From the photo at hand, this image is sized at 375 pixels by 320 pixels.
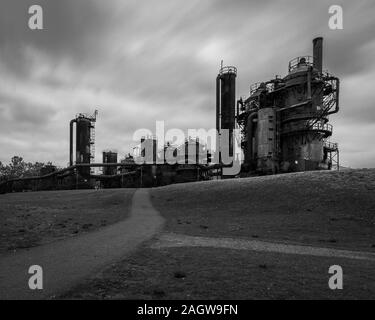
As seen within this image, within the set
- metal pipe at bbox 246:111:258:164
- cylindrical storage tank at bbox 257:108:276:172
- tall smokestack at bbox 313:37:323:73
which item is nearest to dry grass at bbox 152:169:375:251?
cylindrical storage tank at bbox 257:108:276:172

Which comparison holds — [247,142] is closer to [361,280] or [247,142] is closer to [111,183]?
[111,183]

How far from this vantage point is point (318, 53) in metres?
55.9

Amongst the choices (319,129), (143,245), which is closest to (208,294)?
(143,245)

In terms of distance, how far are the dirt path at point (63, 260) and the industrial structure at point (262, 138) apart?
42442mm

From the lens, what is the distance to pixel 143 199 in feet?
117

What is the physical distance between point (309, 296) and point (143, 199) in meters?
30.3

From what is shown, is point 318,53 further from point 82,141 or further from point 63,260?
point 63,260

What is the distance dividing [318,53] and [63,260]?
60222 mm

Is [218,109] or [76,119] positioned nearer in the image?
[218,109]

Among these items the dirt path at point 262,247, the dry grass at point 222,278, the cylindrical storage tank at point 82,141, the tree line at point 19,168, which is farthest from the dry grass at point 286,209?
the tree line at point 19,168

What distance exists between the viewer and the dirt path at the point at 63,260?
273 inches

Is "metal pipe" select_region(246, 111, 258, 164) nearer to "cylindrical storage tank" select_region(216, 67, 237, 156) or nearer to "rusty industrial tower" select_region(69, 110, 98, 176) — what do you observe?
"cylindrical storage tank" select_region(216, 67, 237, 156)

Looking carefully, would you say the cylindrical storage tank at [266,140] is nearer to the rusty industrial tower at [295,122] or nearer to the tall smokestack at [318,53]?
the rusty industrial tower at [295,122]

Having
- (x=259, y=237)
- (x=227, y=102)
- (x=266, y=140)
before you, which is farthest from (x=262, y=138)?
(x=259, y=237)
